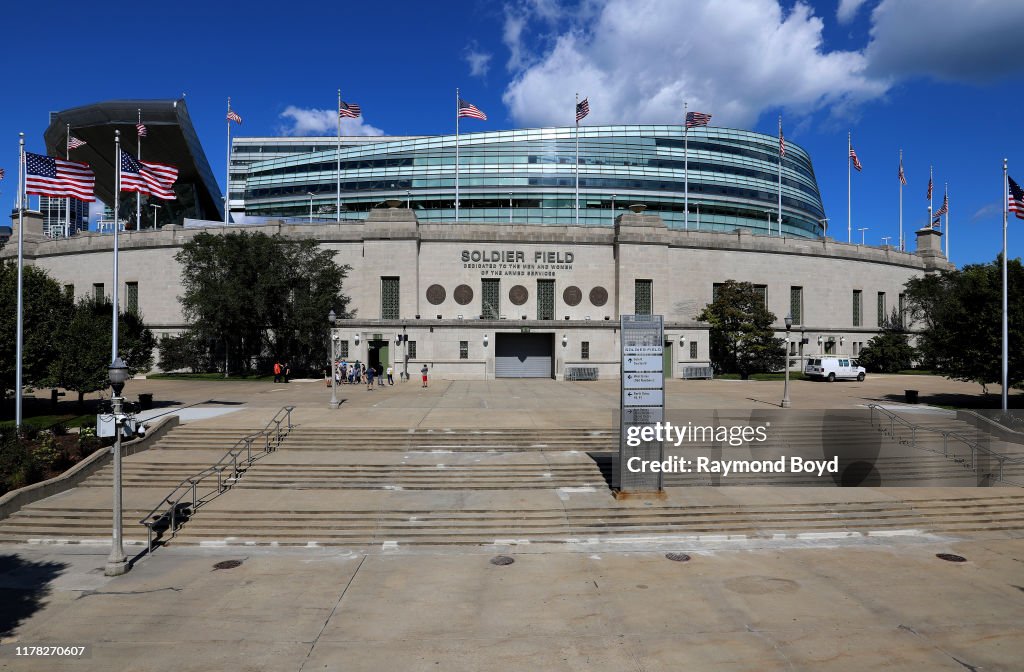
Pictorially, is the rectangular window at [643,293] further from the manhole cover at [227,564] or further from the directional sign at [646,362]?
the manhole cover at [227,564]

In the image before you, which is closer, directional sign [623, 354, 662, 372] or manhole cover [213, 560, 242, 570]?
manhole cover [213, 560, 242, 570]

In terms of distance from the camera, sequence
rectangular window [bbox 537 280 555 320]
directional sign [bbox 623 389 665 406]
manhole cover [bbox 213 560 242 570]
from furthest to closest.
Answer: rectangular window [bbox 537 280 555 320], directional sign [bbox 623 389 665 406], manhole cover [bbox 213 560 242 570]

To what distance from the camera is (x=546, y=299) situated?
46688 mm

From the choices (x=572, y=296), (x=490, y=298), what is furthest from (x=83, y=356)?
(x=572, y=296)

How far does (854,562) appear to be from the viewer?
11000 mm

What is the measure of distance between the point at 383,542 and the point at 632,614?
5732 millimetres

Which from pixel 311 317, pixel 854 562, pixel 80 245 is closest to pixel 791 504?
pixel 854 562

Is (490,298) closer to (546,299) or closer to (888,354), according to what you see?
(546,299)

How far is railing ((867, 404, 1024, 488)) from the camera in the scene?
1642cm

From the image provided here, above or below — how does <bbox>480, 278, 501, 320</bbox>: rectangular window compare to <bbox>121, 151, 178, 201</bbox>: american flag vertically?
below

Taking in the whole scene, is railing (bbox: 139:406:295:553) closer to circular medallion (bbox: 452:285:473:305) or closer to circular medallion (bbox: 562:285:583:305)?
circular medallion (bbox: 452:285:473:305)

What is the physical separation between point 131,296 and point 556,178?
5039 centimetres

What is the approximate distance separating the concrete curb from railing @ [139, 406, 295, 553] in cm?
301

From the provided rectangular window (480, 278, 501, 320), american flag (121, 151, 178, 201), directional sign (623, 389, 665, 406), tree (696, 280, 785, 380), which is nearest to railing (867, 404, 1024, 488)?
directional sign (623, 389, 665, 406)
